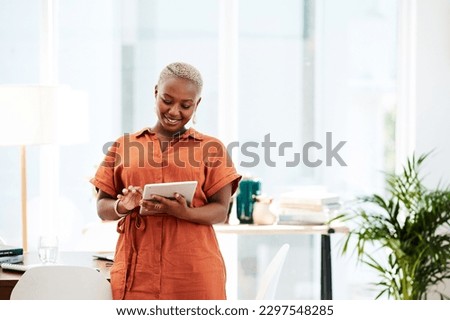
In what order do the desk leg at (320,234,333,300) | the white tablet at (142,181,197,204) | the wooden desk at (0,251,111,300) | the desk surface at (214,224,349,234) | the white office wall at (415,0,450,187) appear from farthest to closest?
the white office wall at (415,0,450,187) → the desk leg at (320,234,333,300) → the desk surface at (214,224,349,234) → the wooden desk at (0,251,111,300) → the white tablet at (142,181,197,204)

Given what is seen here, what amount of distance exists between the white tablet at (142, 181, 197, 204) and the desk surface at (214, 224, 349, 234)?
157cm

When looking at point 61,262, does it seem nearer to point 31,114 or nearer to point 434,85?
point 31,114

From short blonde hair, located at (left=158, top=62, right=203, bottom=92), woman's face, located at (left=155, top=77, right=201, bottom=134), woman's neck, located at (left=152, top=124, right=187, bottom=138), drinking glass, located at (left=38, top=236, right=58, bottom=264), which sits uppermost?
short blonde hair, located at (left=158, top=62, right=203, bottom=92)

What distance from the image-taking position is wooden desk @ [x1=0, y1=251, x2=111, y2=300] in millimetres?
3039

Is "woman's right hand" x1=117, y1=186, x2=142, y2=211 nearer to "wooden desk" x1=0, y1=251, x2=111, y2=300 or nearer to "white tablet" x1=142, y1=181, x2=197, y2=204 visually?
"white tablet" x1=142, y1=181, x2=197, y2=204

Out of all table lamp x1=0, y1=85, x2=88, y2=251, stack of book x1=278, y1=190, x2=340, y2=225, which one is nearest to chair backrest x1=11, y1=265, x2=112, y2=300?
table lamp x1=0, y1=85, x2=88, y2=251

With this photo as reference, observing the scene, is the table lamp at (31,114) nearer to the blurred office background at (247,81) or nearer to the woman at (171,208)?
the blurred office background at (247,81)

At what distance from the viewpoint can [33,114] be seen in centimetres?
399

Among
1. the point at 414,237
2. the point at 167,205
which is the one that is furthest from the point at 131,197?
the point at 414,237

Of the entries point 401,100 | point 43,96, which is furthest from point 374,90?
point 43,96

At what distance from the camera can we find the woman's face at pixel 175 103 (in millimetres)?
2729

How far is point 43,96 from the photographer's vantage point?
3996mm

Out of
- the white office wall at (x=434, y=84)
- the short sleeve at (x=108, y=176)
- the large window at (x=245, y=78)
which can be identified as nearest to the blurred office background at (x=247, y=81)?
the large window at (x=245, y=78)

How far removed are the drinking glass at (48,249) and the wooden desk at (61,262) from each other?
10 centimetres
